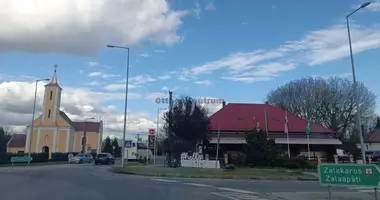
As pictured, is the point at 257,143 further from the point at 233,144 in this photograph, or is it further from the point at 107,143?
the point at 107,143

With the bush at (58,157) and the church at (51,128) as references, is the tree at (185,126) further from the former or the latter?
the church at (51,128)

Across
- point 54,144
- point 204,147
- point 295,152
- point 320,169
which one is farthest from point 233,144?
point 54,144

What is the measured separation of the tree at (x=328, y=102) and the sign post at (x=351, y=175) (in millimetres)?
49451

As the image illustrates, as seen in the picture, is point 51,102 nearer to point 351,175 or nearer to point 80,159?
point 80,159

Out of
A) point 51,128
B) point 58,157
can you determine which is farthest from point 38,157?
point 51,128

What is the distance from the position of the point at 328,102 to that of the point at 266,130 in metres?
22.1

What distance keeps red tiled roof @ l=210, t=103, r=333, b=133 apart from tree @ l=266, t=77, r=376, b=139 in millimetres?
11274

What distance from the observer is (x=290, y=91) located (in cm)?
6469

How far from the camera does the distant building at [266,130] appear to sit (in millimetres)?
45031

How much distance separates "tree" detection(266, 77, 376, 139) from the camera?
194 feet

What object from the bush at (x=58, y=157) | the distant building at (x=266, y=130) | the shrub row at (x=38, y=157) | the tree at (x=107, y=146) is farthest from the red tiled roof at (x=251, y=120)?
the tree at (x=107, y=146)

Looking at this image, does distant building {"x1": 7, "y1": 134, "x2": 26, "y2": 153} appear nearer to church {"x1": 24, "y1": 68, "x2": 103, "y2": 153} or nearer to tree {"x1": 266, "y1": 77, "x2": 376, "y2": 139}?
church {"x1": 24, "y1": 68, "x2": 103, "y2": 153}

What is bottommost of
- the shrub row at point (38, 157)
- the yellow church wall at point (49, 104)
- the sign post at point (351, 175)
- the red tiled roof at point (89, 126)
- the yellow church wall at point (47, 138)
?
the sign post at point (351, 175)

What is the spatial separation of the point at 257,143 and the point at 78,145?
6996cm
